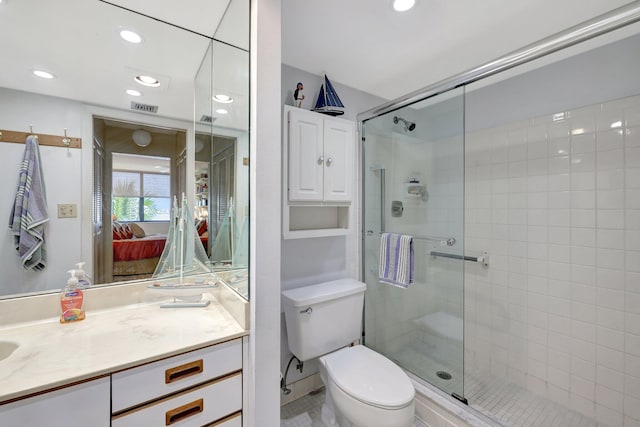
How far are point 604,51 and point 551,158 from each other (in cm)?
66

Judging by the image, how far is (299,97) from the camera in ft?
5.82

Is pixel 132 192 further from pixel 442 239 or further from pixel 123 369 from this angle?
pixel 442 239

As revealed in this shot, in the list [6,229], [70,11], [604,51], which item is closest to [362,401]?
[6,229]

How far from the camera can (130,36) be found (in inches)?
50.7

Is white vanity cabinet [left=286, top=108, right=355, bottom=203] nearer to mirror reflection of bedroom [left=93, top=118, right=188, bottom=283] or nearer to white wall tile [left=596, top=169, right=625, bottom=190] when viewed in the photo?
mirror reflection of bedroom [left=93, top=118, right=188, bottom=283]

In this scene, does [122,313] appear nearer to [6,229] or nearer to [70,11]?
[6,229]

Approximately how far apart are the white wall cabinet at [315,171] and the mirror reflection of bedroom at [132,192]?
23.9 inches

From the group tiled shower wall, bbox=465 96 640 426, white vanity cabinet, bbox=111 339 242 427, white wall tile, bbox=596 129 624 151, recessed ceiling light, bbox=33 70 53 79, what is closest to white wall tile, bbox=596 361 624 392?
tiled shower wall, bbox=465 96 640 426

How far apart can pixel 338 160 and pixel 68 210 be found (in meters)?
1.46

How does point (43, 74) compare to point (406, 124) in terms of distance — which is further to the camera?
point (406, 124)

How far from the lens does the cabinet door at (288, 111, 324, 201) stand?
5.47 feet

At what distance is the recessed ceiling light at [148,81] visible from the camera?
135cm

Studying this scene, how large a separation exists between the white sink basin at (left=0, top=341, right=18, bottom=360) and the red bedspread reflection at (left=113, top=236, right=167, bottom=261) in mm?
438

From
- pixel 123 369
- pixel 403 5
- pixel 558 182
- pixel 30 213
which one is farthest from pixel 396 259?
pixel 30 213
